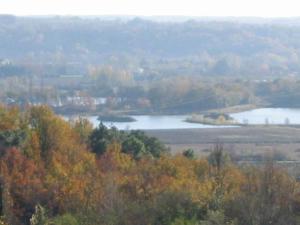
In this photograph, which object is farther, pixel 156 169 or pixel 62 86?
pixel 62 86

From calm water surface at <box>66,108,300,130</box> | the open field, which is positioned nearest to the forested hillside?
calm water surface at <box>66,108,300,130</box>

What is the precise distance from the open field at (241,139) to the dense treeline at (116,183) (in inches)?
395

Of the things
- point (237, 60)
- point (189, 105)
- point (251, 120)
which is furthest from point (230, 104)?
point (237, 60)

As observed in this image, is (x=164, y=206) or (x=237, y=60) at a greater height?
(x=237, y=60)

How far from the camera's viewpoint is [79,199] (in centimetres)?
1430

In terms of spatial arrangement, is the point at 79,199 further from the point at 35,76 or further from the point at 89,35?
the point at 89,35

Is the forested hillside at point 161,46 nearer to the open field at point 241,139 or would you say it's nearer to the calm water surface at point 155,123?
the calm water surface at point 155,123

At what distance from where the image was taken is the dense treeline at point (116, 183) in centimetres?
1225

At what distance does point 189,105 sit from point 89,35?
5016 cm

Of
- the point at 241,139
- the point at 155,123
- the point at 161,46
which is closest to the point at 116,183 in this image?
the point at 241,139

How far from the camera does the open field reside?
30263 millimetres

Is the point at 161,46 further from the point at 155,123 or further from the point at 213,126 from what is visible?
the point at 213,126

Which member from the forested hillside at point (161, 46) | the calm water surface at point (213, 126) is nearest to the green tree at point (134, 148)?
the calm water surface at point (213, 126)

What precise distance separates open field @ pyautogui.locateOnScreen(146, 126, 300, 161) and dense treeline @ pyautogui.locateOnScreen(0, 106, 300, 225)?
10.0 metres
